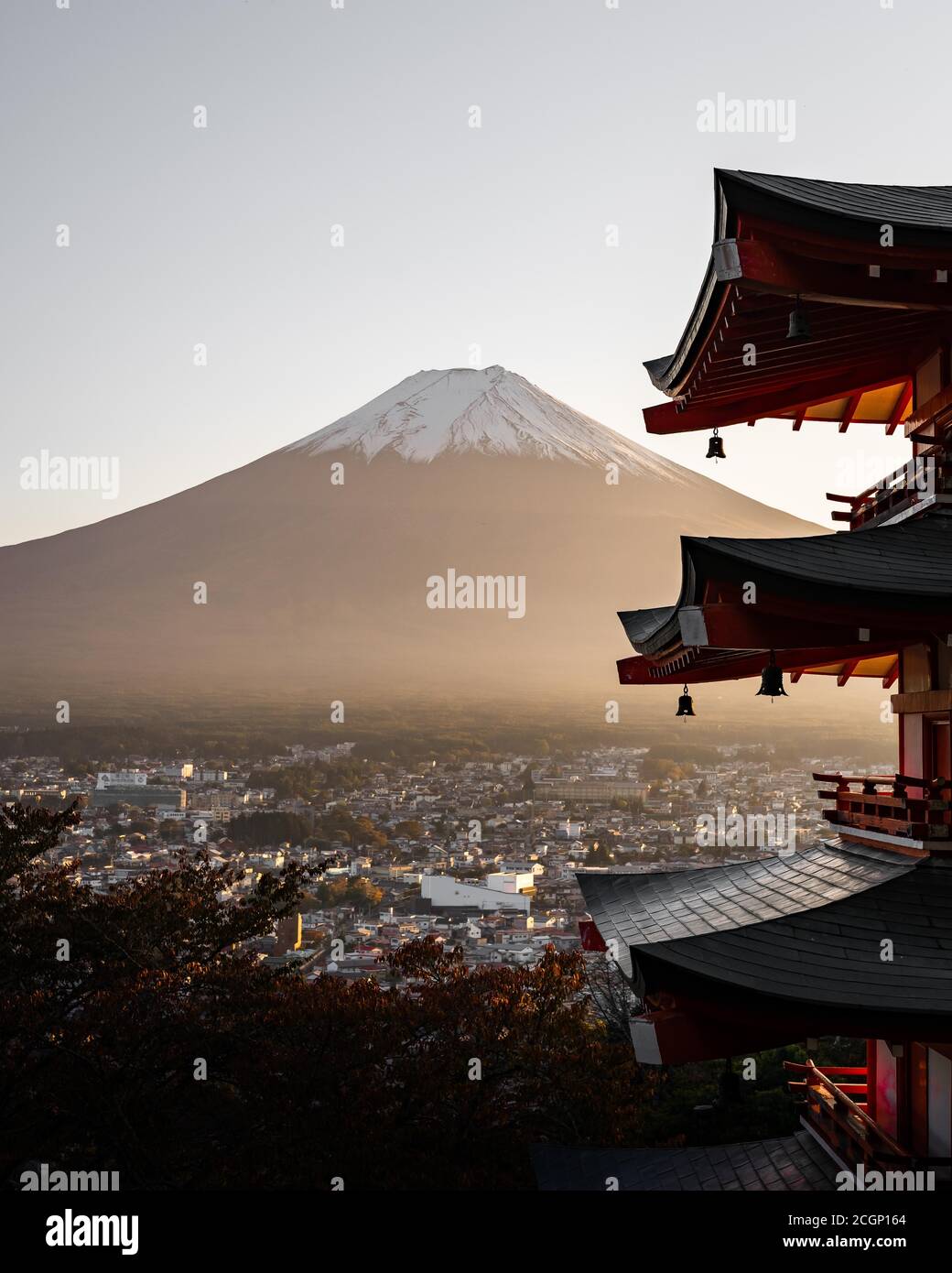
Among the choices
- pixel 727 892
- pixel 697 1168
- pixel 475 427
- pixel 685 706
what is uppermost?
pixel 475 427

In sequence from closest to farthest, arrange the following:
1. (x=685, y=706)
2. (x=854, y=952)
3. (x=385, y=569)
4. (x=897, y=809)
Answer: (x=854, y=952) < (x=897, y=809) < (x=685, y=706) < (x=385, y=569)

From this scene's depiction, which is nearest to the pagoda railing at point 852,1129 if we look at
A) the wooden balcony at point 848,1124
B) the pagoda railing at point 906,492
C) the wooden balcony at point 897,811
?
the wooden balcony at point 848,1124

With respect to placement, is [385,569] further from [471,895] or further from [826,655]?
[826,655]

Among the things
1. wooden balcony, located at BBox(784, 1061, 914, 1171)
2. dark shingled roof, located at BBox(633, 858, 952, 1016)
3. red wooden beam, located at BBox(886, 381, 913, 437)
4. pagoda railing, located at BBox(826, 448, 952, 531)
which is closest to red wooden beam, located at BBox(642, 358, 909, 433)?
red wooden beam, located at BBox(886, 381, 913, 437)

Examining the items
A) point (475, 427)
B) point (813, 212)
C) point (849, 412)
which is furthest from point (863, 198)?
point (475, 427)

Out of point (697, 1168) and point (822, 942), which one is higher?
point (822, 942)

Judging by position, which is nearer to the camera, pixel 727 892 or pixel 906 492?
pixel 906 492

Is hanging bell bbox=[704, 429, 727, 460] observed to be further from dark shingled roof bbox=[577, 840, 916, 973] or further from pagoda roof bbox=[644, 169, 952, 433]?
dark shingled roof bbox=[577, 840, 916, 973]
